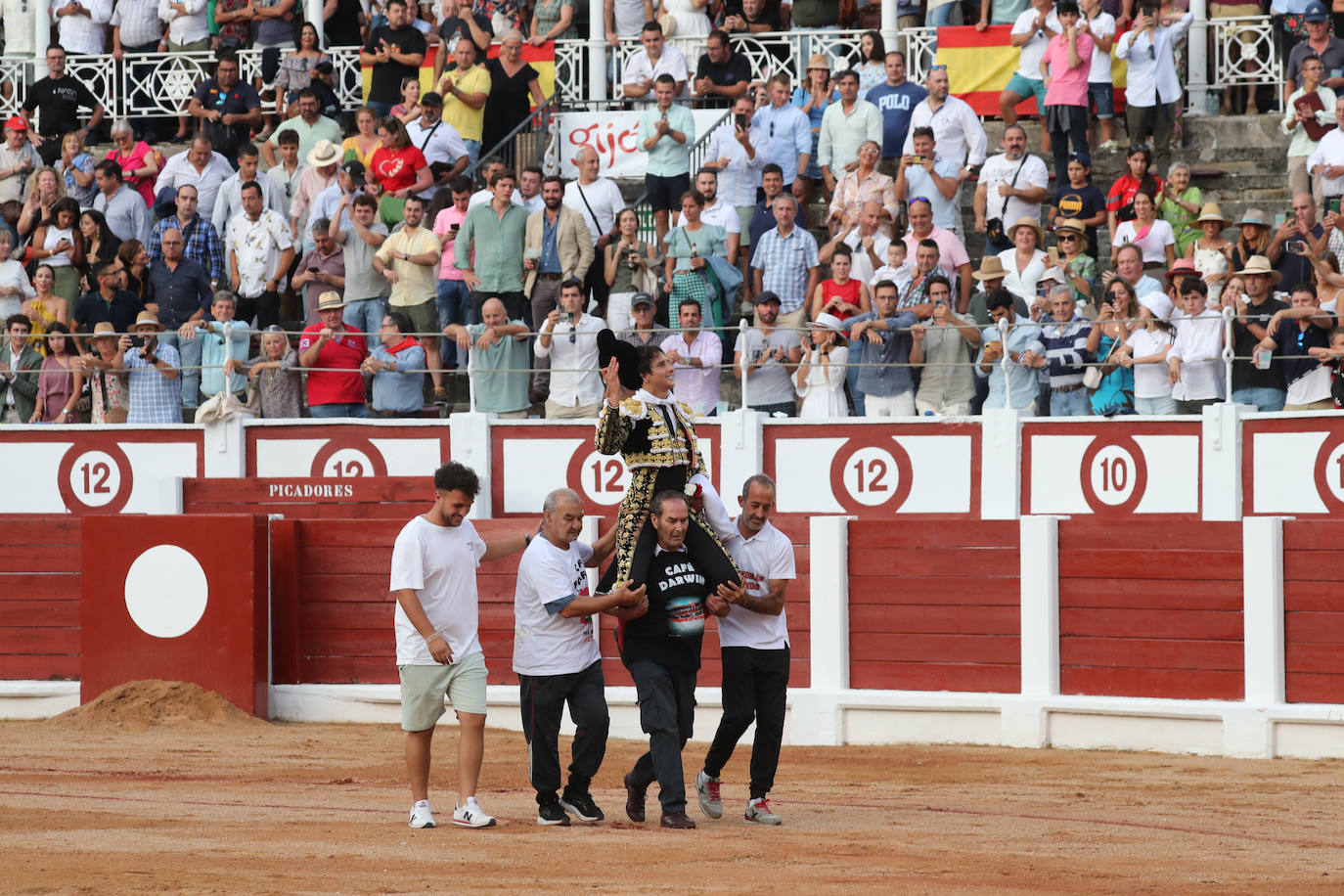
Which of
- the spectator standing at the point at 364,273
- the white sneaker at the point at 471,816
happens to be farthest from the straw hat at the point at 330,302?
the white sneaker at the point at 471,816

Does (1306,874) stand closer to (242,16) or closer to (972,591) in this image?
(972,591)

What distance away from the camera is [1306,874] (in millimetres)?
6660

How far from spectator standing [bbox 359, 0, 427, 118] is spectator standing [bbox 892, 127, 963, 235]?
16.3ft

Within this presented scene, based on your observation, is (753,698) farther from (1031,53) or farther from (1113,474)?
(1031,53)

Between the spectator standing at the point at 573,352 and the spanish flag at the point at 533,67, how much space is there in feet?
14.1

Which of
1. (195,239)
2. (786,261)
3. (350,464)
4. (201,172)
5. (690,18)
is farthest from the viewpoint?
(690,18)

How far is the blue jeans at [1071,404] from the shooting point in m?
12.8

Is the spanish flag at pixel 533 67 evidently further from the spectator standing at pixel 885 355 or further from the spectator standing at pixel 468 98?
the spectator standing at pixel 885 355

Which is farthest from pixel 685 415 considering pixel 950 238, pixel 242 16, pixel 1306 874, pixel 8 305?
pixel 242 16

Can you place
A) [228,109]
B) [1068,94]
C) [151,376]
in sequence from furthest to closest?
[228,109] < [1068,94] < [151,376]

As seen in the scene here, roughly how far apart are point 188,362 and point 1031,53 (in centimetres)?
695

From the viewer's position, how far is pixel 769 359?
13430mm

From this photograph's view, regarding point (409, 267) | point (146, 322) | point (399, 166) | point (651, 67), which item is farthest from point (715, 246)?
point (146, 322)

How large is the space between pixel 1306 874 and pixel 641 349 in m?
3.10
